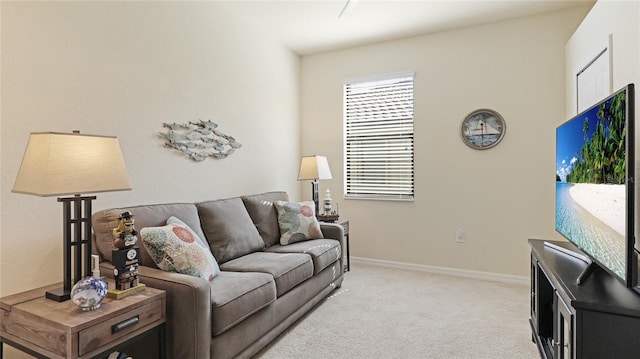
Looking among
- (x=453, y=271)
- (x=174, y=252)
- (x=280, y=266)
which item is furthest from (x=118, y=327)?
(x=453, y=271)

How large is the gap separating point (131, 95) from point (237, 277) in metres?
1.49

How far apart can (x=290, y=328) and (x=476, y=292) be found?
1.86 metres

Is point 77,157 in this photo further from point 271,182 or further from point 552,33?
point 552,33

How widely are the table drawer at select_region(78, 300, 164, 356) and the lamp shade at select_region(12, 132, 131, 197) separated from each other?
568 millimetres

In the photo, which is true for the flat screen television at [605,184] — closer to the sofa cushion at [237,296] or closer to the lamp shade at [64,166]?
the sofa cushion at [237,296]

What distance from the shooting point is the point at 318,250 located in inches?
118

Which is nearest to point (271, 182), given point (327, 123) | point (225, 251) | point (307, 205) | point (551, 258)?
point (307, 205)

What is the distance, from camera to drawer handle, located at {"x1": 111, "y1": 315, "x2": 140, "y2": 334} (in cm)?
151

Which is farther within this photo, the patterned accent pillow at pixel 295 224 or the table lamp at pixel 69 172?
the patterned accent pillow at pixel 295 224

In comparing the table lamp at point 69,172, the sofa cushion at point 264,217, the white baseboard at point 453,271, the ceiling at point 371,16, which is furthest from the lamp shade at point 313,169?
the table lamp at point 69,172

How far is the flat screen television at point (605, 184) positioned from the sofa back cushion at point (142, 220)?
231 cm

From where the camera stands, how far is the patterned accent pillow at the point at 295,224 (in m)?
3.27

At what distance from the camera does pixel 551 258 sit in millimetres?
2010

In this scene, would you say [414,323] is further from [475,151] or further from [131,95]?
[131,95]
